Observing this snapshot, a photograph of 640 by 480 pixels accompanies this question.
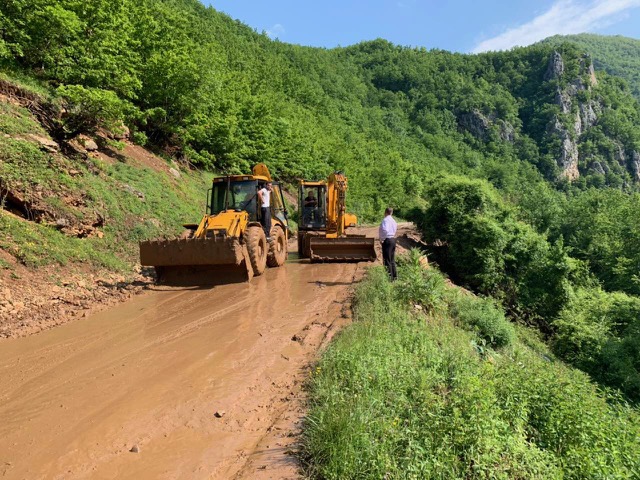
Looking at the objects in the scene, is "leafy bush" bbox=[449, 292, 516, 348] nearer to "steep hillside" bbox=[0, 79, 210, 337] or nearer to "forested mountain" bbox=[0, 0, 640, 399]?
"steep hillside" bbox=[0, 79, 210, 337]

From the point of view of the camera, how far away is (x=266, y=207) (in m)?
12.1

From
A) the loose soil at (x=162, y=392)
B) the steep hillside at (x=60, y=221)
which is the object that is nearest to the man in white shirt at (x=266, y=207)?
the steep hillside at (x=60, y=221)

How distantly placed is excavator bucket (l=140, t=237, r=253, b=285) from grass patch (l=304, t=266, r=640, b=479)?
4544 millimetres

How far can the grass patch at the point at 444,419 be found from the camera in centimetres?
343

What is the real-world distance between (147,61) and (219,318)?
17.0 meters

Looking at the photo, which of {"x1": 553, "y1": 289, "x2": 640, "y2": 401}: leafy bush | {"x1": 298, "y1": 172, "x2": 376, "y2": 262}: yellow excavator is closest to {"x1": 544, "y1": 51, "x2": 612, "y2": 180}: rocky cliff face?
{"x1": 553, "y1": 289, "x2": 640, "y2": 401}: leafy bush

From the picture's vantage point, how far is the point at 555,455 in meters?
4.31

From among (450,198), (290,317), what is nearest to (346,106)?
(450,198)

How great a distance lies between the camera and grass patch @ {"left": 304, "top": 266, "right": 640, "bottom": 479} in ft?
11.2

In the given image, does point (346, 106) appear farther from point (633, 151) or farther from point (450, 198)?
point (633, 151)

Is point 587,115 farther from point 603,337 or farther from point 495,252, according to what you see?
point 603,337

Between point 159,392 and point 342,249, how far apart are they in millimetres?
9912

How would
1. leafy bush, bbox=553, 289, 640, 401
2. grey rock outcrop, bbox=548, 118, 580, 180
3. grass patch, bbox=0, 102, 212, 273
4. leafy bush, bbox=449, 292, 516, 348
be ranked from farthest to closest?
grey rock outcrop, bbox=548, 118, 580, 180 → leafy bush, bbox=553, 289, 640, 401 → grass patch, bbox=0, 102, 212, 273 → leafy bush, bbox=449, 292, 516, 348

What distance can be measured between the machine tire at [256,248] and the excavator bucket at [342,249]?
2.78 meters
